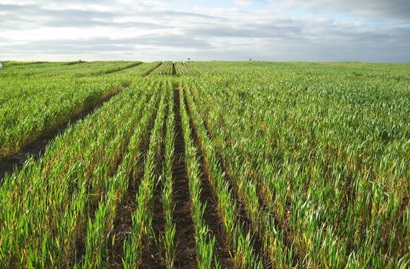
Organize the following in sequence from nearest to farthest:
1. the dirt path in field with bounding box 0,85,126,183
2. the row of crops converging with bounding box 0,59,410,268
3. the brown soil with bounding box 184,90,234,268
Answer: the row of crops converging with bounding box 0,59,410,268 → the brown soil with bounding box 184,90,234,268 → the dirt path in field with bounding box 0,85,126,183

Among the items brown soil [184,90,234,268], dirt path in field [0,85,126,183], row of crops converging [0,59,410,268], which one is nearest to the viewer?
row of crops converging [0,59,410,268]

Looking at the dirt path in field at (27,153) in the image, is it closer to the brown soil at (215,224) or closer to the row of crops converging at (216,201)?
the row of crops converging at (216,201)

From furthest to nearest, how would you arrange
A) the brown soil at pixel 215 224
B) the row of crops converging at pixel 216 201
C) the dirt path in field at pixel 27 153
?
the dirt path in field at pixel 27 153 → the brown soil at pixel 215 224 → the row of crops converging at pixel 216 201

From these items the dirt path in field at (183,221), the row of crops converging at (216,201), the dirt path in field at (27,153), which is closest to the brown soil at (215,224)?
the row of crops converging at (216,201)

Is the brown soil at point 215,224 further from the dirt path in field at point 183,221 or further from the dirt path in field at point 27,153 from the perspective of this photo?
the dirt path in field at point 27,153

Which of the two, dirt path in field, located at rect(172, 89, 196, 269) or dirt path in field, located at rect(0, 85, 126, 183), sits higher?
dirt path in field, located at rect(0, 85, 126, 183)

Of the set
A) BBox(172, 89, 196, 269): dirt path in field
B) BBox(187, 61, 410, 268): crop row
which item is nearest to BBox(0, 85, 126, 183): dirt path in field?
BBox(172, 89, 196, 269): dirt path in field

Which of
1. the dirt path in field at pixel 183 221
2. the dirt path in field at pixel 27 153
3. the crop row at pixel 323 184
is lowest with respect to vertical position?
the dirt path in field at pixel 183 221

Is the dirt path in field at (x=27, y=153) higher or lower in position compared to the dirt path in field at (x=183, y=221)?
higher

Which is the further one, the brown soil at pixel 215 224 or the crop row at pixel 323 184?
the brown soil at pixel 215 224

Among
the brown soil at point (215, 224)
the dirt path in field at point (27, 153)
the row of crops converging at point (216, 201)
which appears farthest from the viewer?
the dirt path in field at point (27, 153)

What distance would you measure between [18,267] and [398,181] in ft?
15.8

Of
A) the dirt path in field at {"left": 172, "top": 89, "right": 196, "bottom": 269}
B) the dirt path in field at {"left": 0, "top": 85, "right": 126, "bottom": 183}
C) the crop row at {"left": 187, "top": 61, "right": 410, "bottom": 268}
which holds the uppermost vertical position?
the crop row at {"left": 187, "top": 61, "right": 410, "bottom": 268}

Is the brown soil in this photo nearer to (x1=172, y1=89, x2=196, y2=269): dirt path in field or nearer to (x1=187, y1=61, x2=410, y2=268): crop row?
(x1=172, y1=89, x2=196, y2=269): dirt path in field
